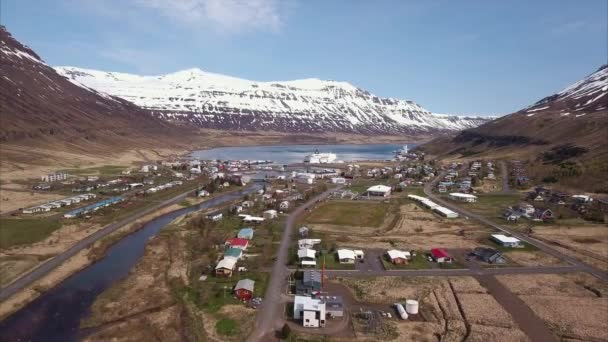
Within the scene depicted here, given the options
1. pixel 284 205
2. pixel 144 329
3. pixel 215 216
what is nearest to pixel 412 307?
pixel 144 329

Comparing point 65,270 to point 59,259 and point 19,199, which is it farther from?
point 19,199

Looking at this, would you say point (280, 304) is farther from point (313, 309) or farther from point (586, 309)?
point (586, 309)

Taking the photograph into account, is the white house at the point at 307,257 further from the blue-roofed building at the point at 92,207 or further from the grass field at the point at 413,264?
the blue-roofed building at the point at 92,207

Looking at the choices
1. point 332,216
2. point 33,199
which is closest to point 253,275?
point 332,216

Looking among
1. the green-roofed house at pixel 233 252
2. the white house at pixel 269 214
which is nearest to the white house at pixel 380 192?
the white house at pixel 269 214

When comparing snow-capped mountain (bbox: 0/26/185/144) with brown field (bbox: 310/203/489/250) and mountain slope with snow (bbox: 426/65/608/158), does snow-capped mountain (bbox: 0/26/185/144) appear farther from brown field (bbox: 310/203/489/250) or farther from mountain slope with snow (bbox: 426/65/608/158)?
mountain slope with snow (bbox: 426/65/608/158)

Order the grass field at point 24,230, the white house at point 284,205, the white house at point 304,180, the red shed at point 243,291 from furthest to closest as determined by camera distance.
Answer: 1. the white house at point 304,180
2. the white house at point 284,205
3. the grass field at point 24,230
4. the red shed at point 243,291
